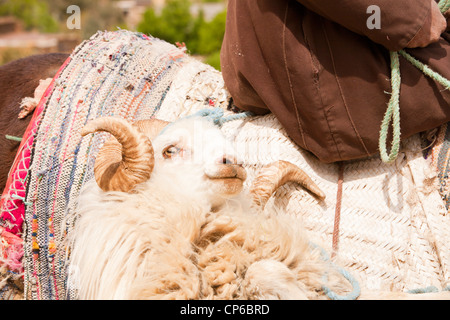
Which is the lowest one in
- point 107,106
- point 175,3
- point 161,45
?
point 107,106

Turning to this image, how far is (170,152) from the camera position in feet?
5.80

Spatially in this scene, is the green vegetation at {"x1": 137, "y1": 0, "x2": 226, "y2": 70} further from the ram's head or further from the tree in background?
the ram's head

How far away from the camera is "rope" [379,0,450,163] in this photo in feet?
5.55

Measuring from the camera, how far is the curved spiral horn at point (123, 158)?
1.53 metres

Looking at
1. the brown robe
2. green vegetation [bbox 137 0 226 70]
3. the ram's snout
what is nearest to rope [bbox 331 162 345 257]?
the brown robe

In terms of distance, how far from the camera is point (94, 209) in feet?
5.42

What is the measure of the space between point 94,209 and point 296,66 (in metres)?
0.91

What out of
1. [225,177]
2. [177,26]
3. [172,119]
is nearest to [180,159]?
[225,177]

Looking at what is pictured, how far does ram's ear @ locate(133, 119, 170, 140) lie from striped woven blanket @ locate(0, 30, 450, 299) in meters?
0.25

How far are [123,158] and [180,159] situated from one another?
0.77 ft

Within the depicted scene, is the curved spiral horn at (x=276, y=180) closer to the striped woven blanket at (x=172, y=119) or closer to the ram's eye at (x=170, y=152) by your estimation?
the striped woven blanket at (x=172, y=119)

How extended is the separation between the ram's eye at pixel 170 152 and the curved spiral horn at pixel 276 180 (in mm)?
323
